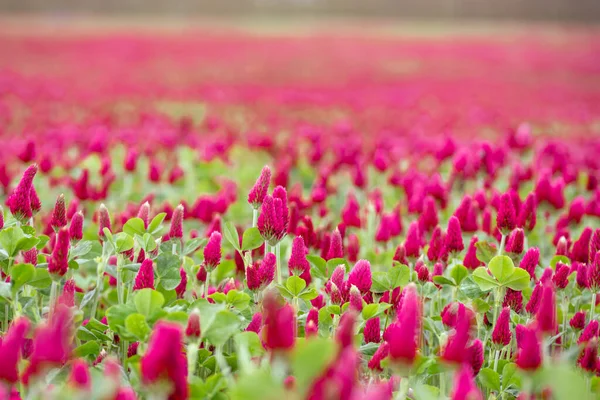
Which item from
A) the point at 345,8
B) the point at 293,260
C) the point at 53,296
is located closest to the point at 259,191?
the point at 293,260

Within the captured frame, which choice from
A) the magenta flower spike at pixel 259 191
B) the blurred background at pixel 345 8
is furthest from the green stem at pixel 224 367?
the blurred background at pixel 345 8

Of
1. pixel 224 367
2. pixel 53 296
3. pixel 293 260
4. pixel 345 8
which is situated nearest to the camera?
pixel 224 367

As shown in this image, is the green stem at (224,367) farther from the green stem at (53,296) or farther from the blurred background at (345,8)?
the blurred background at (345,8)

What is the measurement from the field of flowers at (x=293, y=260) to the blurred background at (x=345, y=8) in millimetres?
35127

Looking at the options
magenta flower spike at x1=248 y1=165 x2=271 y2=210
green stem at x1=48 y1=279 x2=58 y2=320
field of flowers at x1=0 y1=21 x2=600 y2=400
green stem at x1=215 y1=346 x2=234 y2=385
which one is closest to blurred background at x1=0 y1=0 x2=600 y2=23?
field of flowers at x1=0 y1=21 x2=600 y2=400

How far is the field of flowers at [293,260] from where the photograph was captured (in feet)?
3.59

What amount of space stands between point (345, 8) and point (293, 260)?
143 ft

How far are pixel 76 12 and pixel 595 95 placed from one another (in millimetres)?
35140

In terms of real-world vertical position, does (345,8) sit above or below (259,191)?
below

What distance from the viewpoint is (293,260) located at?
1664 millimetres

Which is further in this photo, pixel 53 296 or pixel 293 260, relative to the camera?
pixel 293 260

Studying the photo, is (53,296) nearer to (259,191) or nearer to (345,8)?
(259,191)

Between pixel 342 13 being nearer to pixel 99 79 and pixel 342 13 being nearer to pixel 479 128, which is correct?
pixel 99 79

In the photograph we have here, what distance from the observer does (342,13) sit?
143 ft
